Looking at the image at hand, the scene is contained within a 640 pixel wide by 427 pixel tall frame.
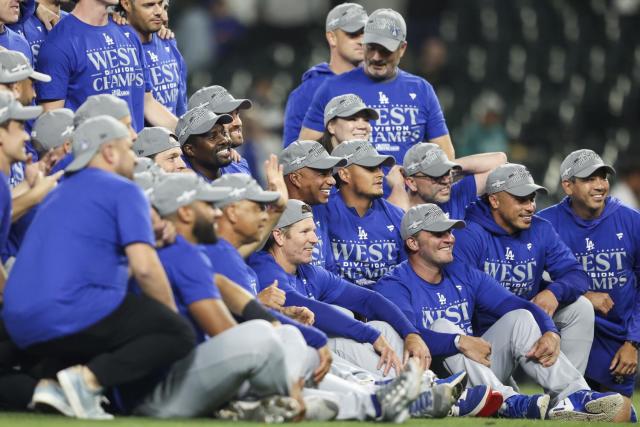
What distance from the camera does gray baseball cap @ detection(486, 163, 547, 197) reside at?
925 centimetres

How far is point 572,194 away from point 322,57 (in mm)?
6008

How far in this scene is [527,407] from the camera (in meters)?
8.05

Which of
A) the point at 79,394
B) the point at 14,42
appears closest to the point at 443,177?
the point at 14,42

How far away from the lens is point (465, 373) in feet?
25.9

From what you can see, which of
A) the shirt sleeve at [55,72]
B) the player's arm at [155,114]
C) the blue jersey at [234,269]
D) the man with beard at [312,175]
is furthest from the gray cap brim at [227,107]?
the blue jersey at [234,269]

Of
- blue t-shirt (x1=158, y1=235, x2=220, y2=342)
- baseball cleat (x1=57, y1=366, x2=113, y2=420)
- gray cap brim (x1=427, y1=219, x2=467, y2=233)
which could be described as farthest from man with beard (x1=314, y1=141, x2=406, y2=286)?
baseball cleat (x1=57, y1=366, x2=113, y2=420)

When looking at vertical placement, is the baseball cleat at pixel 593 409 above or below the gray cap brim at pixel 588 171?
below

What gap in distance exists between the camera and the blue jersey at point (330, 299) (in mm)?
8078

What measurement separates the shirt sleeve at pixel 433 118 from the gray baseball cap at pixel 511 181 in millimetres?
557

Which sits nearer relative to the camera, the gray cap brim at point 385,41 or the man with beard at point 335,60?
the gray cap brim at point 385,41

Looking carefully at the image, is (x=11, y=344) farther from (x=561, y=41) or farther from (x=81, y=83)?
(x=561, y=41)

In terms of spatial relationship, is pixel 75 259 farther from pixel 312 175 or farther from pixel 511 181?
pixel 511 181

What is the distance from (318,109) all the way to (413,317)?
6.06 ft

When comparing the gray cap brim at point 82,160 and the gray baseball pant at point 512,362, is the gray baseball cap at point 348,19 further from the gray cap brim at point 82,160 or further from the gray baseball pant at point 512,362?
the gray cap brim at point 82,160
